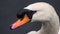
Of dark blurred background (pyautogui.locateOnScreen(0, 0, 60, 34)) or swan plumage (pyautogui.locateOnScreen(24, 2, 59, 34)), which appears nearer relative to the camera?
swan plumage (pyautogui.locateOnScreen(24, 2, 59, 34))

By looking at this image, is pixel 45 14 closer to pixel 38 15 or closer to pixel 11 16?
pixel 38 15

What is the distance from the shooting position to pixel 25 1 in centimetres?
182

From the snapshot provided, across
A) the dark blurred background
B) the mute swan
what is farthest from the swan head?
the dark blurred background

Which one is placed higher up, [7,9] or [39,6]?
[7,9]

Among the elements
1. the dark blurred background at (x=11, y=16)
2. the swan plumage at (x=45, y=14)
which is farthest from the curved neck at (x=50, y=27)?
the dark blurred background at (x=11, y=16)

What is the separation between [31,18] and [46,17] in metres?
0.07

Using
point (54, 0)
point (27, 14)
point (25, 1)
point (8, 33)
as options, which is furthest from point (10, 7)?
point (27, 14)

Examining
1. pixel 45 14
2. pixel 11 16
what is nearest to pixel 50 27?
pixel 45 14

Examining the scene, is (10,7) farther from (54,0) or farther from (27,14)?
(27,14)

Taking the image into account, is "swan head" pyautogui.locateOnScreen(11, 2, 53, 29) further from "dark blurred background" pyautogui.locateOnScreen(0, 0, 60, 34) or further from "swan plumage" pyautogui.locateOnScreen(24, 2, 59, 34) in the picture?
"dark blurred background" pyautogui.locateOnScreen(0, 0, 60, 34)

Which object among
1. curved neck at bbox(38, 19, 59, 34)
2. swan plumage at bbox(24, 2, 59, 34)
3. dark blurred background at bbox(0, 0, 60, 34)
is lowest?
curved neck at bbox(38, 19, 59, 34)

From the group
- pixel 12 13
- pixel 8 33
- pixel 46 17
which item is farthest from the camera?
pixel 12 13

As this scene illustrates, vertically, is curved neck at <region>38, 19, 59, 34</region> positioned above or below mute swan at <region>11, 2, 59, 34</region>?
below

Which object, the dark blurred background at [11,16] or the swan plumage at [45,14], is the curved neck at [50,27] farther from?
the dark blurred background at [11,16]
